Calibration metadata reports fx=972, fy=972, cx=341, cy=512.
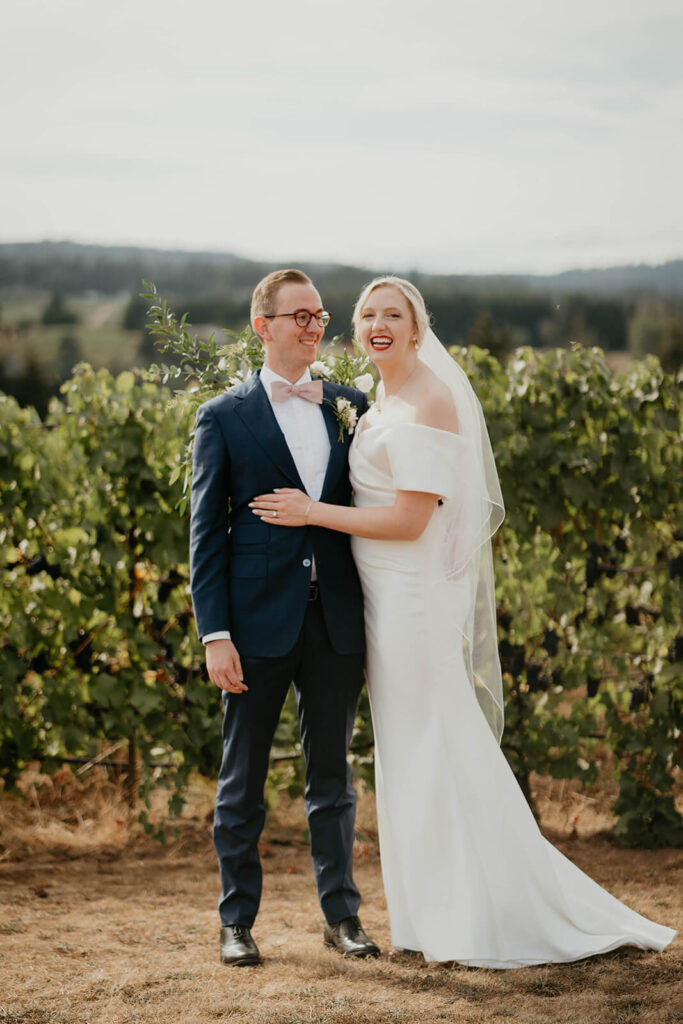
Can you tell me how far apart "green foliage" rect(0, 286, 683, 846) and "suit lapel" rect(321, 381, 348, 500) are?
1146 mm

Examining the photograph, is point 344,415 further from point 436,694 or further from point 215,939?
point 215,939

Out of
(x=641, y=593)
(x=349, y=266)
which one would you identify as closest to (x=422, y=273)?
(x=349, y=266)

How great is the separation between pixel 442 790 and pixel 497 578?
1733 millimetres

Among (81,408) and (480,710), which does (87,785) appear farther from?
(480,710)

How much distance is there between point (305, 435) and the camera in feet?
11.3

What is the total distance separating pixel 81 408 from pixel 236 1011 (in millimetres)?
2764

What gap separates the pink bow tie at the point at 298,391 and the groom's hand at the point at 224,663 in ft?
2.84

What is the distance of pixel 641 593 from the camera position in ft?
15.8

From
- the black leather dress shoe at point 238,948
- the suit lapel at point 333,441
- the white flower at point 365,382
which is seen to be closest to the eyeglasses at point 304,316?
the suit lapel at point 333,441

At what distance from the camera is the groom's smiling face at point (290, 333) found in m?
3.31

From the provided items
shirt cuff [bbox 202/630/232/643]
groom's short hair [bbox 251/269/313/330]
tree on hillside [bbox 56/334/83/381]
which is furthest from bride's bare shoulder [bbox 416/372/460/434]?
tree on hillside [bbox 56/334/83/381]

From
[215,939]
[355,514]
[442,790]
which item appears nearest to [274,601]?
[355,514]

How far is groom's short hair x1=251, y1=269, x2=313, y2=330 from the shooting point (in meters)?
3.33

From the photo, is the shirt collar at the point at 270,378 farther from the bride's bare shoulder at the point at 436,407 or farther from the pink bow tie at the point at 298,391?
the bride's bare shoulder at the point at 436,407
